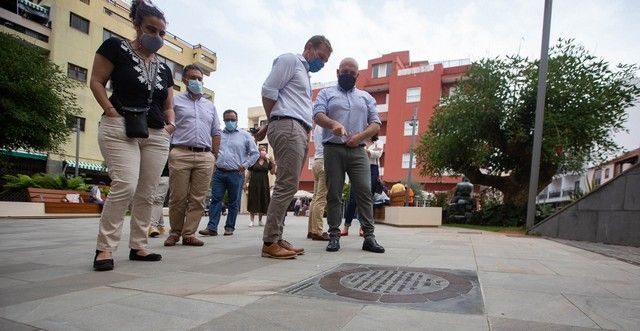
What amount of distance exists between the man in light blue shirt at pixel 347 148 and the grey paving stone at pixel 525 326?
86.6 inches

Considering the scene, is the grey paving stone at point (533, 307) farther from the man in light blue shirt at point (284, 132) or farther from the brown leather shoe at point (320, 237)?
the brown leather shoe at point (320, 237)

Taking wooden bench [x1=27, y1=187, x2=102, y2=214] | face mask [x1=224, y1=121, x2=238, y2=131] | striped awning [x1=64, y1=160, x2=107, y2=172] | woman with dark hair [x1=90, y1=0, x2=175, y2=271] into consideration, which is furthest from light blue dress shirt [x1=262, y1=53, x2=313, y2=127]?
striped awning [x1=64, y1=160, x2=107, y2=172]

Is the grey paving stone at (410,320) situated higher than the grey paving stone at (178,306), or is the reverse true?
the grey paving stone at (410,320)

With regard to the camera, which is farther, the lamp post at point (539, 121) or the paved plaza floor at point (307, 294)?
the lamp post at point (539, 121)

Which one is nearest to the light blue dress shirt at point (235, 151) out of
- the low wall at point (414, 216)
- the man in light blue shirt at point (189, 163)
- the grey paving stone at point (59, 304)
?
the man in light blue shirt at point (189, 163)

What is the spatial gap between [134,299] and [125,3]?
114 feet

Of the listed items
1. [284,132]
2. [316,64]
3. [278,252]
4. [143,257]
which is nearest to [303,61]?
[316,64]

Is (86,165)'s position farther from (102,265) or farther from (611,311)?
(611,311)

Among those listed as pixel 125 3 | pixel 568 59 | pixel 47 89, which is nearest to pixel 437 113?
pixel 568 59

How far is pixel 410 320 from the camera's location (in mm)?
1611

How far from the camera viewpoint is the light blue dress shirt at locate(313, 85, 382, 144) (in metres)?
3.99

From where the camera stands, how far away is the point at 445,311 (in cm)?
177

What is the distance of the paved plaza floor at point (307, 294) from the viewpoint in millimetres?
1566

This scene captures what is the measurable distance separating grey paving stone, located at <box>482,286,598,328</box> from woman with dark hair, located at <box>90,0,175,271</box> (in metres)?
2.37
